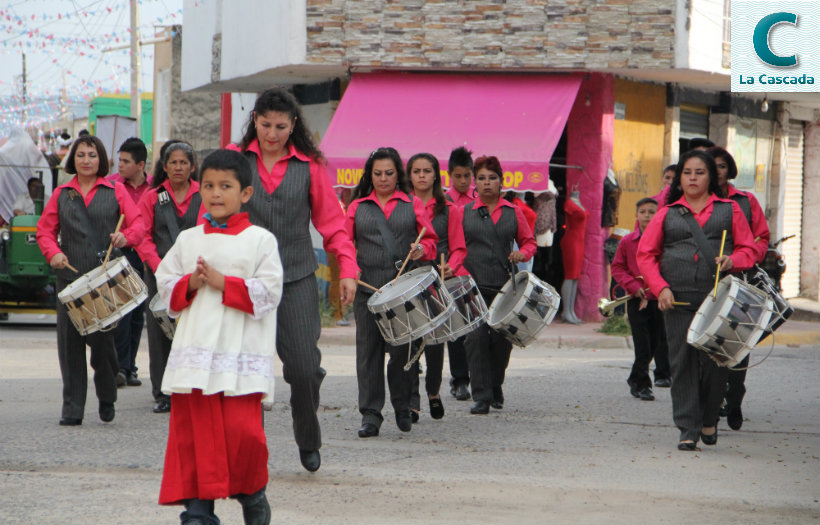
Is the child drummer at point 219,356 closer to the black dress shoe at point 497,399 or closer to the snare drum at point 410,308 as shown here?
the snare drum at point 410,308

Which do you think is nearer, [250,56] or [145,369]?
[145,369]

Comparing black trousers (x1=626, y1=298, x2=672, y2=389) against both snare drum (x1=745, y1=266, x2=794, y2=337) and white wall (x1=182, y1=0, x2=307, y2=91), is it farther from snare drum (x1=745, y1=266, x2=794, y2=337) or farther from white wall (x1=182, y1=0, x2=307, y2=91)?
white wall (x1=182, y1=0, x2=307, y2=91)

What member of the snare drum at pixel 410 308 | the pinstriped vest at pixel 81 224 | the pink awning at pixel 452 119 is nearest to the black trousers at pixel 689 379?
the snare drum at pixel 410 308

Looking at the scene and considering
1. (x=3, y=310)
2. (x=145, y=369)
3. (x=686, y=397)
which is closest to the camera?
(x=686, y=397)

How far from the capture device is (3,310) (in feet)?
53.8

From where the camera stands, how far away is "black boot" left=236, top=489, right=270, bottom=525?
5.02 metres

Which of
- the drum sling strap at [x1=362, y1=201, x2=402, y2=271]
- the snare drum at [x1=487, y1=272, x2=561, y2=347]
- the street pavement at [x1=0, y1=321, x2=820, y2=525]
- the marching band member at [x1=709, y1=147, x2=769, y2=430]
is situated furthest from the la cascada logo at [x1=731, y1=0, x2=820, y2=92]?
the drum sling strap at [x1=362, y1=201, x2=402, y2=271]

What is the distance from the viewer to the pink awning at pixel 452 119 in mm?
16484

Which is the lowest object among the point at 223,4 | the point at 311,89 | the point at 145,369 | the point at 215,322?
the point at 145,369

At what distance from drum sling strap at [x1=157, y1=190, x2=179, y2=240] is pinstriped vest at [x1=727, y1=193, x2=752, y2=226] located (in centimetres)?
386

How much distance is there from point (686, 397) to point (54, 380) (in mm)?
5872

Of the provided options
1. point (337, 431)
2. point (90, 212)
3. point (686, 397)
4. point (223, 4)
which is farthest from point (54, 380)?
point (223, 4)

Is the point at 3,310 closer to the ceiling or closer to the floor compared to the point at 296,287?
closer to the floor

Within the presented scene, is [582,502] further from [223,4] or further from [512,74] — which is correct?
[223,4]
